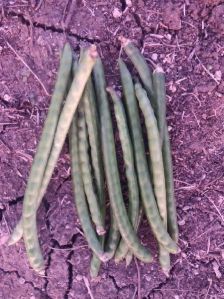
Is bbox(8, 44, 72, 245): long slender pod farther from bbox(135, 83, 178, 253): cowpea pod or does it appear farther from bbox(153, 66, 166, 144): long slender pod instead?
bbox(153, 66, 166, 144): long slender pod

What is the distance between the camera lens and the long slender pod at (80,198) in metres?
3.85

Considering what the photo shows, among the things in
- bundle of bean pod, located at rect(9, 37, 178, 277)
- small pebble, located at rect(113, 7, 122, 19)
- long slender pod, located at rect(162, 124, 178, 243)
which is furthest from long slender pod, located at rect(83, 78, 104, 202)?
small pebble, located at rect(113, 7, 122, 19)

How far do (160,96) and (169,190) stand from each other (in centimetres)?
65

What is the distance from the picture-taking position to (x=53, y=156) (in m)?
3.74

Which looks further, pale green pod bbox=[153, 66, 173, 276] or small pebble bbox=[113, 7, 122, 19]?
small pebble bbox=[113, 7, 122, 19]

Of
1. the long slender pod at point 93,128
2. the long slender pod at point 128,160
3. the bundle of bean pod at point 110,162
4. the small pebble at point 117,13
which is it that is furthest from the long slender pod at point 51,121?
the small pebble at point 117,13

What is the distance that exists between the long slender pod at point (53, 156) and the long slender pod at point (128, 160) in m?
0.30

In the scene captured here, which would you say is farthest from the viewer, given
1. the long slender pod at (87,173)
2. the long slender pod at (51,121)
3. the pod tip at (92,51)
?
the long slender pod at (87,173)

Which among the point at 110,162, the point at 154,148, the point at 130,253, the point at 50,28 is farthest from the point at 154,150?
the point at 50,28

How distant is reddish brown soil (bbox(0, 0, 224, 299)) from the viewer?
13.5 feet

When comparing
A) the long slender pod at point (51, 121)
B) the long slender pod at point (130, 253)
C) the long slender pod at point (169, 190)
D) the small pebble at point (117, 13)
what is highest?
the small pebble at point (117, 13)

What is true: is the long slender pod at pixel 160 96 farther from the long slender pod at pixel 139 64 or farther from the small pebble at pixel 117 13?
the small pebble at pixel 117 13

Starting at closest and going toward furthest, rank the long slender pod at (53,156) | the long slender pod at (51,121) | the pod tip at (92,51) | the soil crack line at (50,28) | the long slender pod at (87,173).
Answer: the pod tip at (92,51), the long slender pod at (53,156), the long slender pod at (51,121), the long slender pod at (87,173), the soil crack line at (50,28)

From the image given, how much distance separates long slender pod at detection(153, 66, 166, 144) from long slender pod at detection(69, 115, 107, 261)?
58cm
